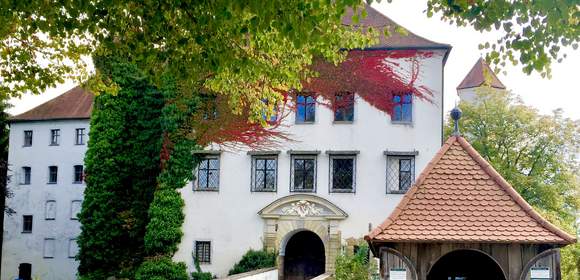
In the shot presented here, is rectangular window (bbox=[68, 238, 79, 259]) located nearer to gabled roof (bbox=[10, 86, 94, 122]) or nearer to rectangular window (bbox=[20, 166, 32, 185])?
rectangular window (bbox=[20, 166, 32, 185])

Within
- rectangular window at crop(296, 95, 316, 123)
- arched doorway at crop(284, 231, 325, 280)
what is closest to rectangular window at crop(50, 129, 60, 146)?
arched doorway at crop(284, 231, 325, 280)

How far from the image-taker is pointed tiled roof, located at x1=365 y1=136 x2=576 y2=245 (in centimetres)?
1066

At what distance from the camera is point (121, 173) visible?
34.9 m

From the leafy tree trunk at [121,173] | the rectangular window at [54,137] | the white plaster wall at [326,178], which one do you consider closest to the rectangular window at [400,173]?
the white plaster wall at [326,178]

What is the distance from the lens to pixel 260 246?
3244 cm

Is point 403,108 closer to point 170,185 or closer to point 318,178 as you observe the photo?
point 318,178

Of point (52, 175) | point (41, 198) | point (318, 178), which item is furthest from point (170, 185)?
point (41, 198)

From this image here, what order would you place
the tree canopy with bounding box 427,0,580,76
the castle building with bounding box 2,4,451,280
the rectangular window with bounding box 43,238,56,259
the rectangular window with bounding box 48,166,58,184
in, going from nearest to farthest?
the tree canopy with bounding box 427,0,580,76
the castle building with bounding box 2,4,451,280
the rectangular window with bounding box 43,238,56,259
the rectangular window with bounding box 48,166,58,184

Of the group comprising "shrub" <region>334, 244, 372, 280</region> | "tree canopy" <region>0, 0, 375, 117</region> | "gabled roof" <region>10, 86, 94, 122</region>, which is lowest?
"shrub" <region>334, 244, 372, 280</region>

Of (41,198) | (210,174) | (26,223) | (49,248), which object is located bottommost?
(49,248)

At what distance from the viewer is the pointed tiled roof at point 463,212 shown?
10664 mm

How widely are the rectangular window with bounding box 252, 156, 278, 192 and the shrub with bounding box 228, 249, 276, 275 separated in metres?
2.57

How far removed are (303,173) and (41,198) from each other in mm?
24170

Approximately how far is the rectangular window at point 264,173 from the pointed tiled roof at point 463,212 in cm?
2121
